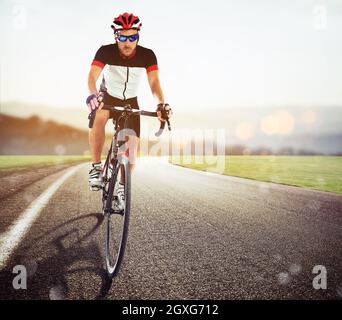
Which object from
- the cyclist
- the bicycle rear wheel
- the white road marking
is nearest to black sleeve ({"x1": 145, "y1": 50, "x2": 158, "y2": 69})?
the cyclist

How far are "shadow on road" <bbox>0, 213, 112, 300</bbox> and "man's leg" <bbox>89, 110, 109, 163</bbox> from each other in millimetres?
1150

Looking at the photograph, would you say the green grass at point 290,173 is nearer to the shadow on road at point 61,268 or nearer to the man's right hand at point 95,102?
the shadow on road at point 61,268

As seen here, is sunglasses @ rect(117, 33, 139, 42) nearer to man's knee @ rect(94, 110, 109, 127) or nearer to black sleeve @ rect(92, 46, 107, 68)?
black sleeve @ rect(92, 46, 107, 68)

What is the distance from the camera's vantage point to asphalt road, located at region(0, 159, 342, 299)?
295 cm

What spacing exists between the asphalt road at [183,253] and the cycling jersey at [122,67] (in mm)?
2068

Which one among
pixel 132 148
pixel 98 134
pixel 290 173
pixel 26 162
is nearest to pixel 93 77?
pixel 98 134

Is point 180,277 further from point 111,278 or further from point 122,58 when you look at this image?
point 122,58

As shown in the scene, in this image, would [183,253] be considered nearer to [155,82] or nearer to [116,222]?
[116,222]

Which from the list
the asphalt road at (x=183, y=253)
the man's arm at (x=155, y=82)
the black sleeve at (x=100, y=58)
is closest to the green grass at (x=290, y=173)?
the asphalt road at (x=183, y=253)

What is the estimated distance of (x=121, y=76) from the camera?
15.8 feet

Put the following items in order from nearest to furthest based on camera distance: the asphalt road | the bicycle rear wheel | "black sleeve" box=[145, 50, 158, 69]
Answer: the asphalt road, the bicycle rear wheel, "black sleeve" box=[145, 50, 158, 69]

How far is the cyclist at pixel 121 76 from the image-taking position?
434cm

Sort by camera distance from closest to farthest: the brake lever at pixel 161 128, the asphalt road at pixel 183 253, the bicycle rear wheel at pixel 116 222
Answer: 1. the asphalt road at pixel 183 253
2. the bicycle rear wheel at pixel 116 222
3. the brake lever at pixel 161 128

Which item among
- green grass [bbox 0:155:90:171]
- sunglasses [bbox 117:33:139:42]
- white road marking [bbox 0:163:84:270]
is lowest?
green grass [bbox 0:155:90:171]
